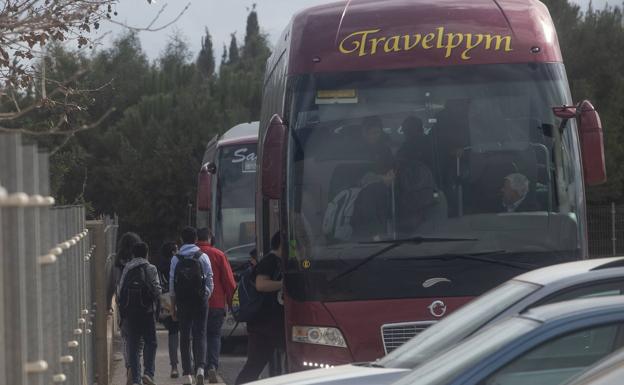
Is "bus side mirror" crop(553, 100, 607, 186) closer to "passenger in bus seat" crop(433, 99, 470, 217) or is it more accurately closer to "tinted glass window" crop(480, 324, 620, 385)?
"passenger in bus seat" crop(433, 99, 470, 217)

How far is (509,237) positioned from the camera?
9.75 meters

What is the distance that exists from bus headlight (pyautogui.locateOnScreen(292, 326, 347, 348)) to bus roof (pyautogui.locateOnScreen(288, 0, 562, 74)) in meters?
2.09

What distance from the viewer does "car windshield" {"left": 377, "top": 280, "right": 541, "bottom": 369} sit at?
19.8 feet

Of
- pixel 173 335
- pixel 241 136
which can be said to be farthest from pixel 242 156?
pixel 173 335

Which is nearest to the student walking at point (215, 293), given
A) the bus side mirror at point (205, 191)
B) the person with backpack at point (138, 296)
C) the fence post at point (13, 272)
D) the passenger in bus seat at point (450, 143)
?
the person with backpack at point (138, 296)

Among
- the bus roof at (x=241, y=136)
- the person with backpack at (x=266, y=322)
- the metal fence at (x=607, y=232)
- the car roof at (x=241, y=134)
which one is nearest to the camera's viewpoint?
the person with backpack at (x=266, y=322)

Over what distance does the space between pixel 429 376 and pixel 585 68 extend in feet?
151

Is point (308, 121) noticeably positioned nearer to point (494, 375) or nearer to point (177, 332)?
point (494, 375)

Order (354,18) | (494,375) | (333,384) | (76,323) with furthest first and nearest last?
(354,18) → (76,323) → (333,384) → (494,375)

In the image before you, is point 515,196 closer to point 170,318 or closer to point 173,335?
point 170,318

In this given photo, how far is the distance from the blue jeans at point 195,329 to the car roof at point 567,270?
8.62 meters

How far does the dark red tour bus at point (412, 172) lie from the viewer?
9.66 metres

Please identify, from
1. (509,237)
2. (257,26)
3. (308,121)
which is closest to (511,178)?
(509,237)

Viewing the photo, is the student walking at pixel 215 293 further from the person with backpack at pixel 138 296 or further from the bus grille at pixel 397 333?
the bus grille at pixel 397 333
